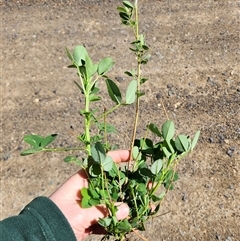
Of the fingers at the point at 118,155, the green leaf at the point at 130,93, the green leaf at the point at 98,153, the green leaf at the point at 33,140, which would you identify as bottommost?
the fingers at the point at 118,155

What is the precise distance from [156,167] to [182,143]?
0.30ft

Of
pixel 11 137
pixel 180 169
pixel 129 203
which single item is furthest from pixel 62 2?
pixel 129 203

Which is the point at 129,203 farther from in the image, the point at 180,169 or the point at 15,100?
the point at 15,100

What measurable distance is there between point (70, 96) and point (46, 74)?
0.26m

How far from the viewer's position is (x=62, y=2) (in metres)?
2.94

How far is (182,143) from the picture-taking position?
931mm

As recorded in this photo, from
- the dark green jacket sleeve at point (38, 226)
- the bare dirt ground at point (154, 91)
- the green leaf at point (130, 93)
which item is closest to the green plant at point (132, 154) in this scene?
the green leaf at point (130, 93)

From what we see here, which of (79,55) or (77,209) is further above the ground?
(79,55)

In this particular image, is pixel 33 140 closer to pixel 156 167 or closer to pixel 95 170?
pixel 95 170

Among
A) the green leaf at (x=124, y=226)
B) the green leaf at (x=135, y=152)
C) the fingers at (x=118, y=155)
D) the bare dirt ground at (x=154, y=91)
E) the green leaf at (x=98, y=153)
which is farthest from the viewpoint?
the bare dirt ground at (x=154, y=91)

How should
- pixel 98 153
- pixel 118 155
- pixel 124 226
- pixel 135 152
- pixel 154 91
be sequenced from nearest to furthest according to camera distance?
pixel 98 153 → pixel 124 226 → pixel 135 152 → pixel 118 155 → pixel 154 91

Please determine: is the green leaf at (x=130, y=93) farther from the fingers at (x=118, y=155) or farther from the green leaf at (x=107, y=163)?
the fingers at (x=118, y=155)

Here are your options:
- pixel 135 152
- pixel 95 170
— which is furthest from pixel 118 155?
pixel 95 170

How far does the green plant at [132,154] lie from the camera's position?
37.2 inches
